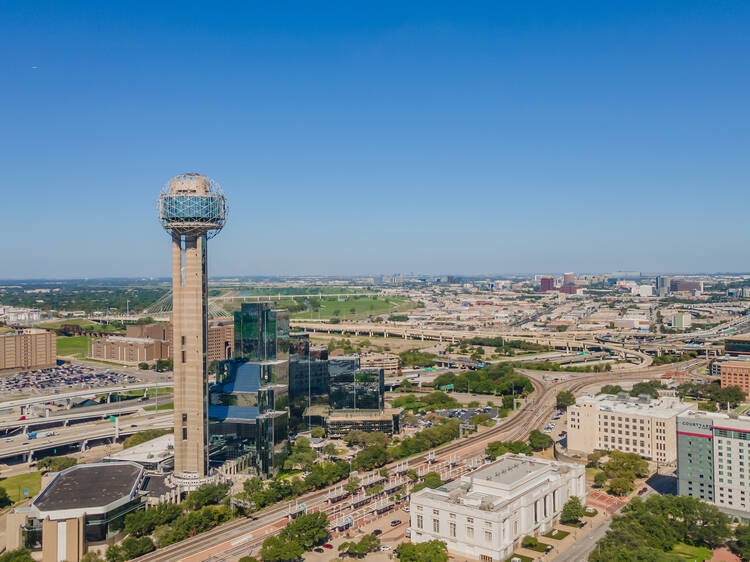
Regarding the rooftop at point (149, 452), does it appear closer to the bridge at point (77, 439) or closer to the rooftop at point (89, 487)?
the rooftop at point (89, 487)

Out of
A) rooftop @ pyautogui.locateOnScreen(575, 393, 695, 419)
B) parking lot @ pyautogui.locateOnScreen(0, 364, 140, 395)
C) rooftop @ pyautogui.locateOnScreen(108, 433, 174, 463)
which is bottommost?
parking lot @ pyautogui.locateOnScreen(0, 364, 140, 395)

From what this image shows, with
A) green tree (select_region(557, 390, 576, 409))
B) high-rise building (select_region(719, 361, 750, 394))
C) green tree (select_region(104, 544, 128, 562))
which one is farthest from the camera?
high-rise building (select_region(719, 361, 750, 394))

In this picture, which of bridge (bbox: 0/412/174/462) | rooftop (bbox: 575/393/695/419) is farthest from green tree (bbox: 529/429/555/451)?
bridge (bbox: 0/412/174/462)

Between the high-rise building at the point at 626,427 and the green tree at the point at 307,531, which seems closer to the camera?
the green tree at the point at 307,531

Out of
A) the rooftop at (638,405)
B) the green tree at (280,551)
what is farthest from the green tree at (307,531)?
the rooftop at (638,405)

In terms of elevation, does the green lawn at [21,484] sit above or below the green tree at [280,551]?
below

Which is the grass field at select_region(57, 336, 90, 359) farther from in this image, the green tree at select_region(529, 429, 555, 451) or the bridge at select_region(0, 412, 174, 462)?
the green tree at select_region(529, 429, 555, 451)
